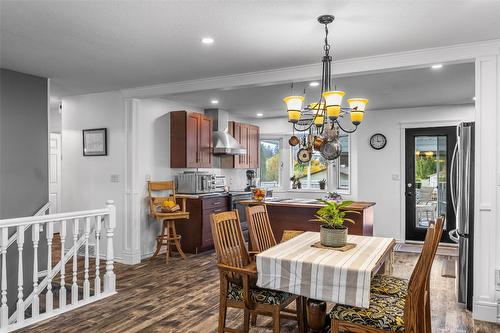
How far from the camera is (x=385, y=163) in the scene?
6770 millimetres

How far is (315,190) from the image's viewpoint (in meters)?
7.68

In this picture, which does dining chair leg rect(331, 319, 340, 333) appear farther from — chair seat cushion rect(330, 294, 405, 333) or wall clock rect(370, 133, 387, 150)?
wall clock rect(370, 133, 387, 150)

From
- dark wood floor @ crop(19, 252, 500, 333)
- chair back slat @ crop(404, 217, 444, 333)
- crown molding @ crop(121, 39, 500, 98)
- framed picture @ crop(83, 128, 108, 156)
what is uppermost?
crown molding @ crop(121, 39, 500, 98)

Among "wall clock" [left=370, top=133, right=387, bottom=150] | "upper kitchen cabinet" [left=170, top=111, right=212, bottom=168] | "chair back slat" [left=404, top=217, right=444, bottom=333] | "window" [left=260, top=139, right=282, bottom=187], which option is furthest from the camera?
"window" [left=260, top=139, right=282, bottom=187]

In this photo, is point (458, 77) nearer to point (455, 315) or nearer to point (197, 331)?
point (455, 315)

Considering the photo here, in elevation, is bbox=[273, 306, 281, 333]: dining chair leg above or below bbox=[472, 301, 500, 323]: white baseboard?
above

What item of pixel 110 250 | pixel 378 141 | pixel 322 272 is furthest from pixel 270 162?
pixel 322 272

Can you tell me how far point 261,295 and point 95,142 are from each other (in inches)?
165

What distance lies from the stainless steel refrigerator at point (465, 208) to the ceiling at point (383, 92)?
36.7 inches

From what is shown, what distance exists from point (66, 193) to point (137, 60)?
323cm

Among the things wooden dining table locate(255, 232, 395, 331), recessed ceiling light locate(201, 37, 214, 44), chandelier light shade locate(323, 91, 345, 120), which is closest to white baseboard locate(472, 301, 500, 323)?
wooden dining table locate(255, 232, 395, 331)

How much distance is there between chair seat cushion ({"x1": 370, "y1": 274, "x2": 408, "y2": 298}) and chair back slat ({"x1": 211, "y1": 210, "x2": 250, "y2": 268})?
96 cm

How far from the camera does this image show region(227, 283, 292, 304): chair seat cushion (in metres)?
2.52

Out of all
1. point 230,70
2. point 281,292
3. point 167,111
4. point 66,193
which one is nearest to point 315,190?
point 167,111
